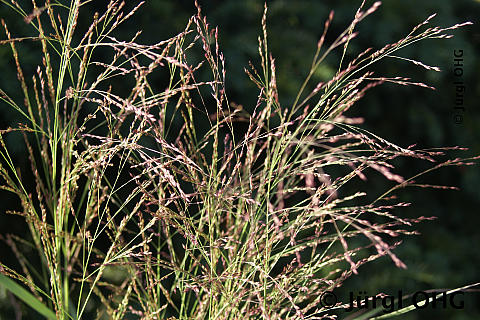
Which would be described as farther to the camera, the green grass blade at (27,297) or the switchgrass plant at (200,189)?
the switchgrass plant at (200,189)

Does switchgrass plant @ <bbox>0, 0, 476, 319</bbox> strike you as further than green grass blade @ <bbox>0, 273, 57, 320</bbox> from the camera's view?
Yes

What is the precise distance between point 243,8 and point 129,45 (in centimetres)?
141

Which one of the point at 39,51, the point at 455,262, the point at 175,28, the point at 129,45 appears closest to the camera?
the point at 129,45

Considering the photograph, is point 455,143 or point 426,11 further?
point 455,143

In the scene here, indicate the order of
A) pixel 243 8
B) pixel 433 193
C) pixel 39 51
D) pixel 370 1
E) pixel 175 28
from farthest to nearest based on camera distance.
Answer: pixel 433 193 < pixel 370 1 < pixel 243 8 < pixel 175 28 < pixel 39 51

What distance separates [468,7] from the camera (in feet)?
9.16

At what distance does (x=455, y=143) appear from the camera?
104 inches

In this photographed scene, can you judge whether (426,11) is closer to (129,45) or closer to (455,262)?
(455,262)

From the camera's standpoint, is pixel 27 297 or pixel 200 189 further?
pixel 200 189

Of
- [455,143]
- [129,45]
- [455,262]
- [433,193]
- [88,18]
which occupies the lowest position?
[455,262]

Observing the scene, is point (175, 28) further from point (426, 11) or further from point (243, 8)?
point (426, 11)

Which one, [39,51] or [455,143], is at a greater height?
[39,51]

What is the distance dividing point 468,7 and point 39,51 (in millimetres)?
2010

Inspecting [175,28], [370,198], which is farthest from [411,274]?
[175,28]
